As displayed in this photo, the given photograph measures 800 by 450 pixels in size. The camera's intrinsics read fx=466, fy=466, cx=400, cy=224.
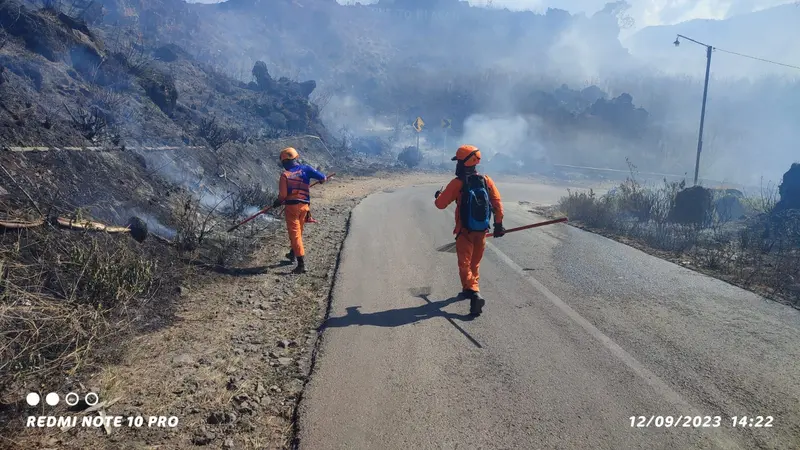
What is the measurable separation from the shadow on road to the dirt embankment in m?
0.29

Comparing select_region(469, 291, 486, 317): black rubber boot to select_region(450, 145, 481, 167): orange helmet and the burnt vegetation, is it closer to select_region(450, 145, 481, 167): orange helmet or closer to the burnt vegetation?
select_region(450, 145, 481, 167): orange helmet

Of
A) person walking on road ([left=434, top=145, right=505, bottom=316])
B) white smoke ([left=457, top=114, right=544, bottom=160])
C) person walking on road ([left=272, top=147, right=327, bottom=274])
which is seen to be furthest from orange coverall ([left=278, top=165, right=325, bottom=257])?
white smoke ([left=457, top=114, right=544, bottom=160])

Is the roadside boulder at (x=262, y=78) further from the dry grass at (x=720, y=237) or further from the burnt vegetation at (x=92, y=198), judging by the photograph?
the dry grass at (x=720, y=237)

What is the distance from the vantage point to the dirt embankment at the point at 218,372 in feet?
10.0

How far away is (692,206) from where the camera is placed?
41.7 ft

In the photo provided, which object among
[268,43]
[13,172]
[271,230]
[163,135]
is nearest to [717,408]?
[13,172]

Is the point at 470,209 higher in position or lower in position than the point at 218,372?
higher

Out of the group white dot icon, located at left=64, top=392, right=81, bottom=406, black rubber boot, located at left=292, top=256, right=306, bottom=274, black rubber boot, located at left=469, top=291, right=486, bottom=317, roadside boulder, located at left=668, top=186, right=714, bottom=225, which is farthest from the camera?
roadside boulder, located at left=668, top=186, right=714, bottom=225

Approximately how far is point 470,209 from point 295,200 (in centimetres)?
297

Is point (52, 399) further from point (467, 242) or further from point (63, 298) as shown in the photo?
point (467, 242)

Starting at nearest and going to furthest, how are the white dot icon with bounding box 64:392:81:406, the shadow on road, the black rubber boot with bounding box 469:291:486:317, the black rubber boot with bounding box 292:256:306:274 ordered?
the white dot icon with bounding box 64:392:81:406 → the shadow on road → the black rubber boot with bounding box 469:291:486:317 → the black rubber boot with bounding box 292:256:306:274

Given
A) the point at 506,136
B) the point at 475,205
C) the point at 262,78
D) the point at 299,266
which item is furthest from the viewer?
the point at 506,136
